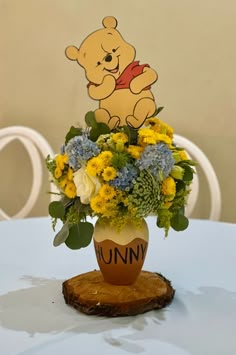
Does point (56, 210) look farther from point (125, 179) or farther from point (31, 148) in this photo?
point (31, 148)

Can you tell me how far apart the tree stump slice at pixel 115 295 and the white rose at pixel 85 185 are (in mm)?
169

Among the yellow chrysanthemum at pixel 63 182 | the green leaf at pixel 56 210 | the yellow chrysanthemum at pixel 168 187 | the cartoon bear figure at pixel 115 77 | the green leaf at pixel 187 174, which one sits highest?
the cartoon bear figure at pixel 115 77

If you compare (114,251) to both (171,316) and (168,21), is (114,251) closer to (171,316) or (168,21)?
(171,316)

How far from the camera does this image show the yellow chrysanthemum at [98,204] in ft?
3.05

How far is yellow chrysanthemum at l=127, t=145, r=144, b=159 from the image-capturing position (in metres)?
0.95

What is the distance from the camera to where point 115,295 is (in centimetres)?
98

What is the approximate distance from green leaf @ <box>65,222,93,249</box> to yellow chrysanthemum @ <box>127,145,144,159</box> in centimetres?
14

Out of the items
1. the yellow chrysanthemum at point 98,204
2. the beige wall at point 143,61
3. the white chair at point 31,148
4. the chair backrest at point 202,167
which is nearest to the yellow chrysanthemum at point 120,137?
the yellow chrysanthemum at point 98,204

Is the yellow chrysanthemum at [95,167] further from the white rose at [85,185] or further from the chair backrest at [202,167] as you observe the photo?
the chair backrest at [202,167]

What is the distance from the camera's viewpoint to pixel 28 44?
2.34 m

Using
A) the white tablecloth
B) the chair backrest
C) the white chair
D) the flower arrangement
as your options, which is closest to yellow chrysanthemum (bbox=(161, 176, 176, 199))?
the flower arrangement

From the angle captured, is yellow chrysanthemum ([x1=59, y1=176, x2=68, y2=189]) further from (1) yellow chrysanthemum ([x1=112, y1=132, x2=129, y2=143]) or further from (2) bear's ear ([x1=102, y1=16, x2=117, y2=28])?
(2) bear's ear ([x1=102, y1=16, x2=117, y2=28])

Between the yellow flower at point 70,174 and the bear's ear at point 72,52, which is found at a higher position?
the bear's ear at point 72,52

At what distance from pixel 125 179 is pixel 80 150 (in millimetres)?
93
